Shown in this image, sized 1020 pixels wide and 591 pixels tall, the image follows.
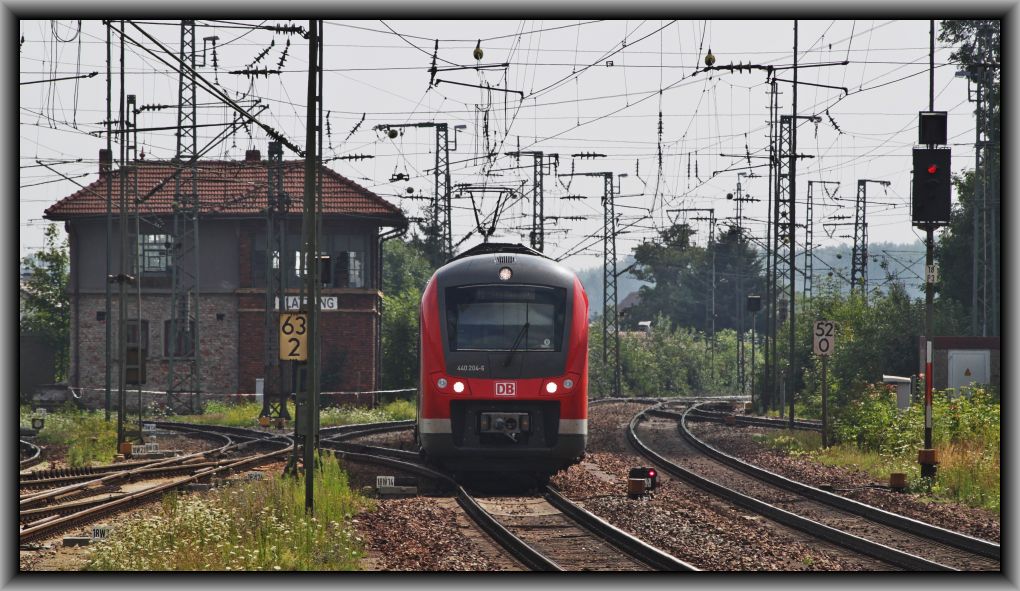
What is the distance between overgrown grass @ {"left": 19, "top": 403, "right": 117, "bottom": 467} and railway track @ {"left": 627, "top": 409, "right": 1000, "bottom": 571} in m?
11.9

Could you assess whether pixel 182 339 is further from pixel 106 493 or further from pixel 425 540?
pixel 425 540

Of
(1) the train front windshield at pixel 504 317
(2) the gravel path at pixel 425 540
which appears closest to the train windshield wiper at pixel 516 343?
(1) the train front windshield at pixel 504 317

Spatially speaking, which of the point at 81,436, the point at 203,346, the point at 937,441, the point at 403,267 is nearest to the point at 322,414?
the point at 203,346

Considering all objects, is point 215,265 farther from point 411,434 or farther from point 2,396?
point 2,396

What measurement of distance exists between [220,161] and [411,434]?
19.4m

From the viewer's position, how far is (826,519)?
53.3ft

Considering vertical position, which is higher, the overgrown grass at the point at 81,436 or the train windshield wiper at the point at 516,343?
the train windshield wiper at the point at 516,343

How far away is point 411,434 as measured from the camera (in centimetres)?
3331

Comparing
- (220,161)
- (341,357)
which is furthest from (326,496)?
(220,161)

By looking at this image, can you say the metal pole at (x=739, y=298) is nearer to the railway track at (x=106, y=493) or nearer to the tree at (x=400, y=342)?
the tree at (x=400, y=342)

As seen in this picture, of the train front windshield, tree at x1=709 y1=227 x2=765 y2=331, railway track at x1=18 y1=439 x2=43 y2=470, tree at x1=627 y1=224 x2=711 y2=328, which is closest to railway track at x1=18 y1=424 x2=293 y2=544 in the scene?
railway track at x1=18 y1=439 x2=43 y2=470

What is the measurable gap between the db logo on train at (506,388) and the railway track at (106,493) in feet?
18.2

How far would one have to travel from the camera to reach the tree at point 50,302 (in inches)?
2188

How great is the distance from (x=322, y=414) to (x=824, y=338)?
1952 centimetres
